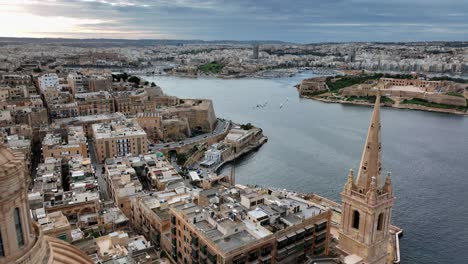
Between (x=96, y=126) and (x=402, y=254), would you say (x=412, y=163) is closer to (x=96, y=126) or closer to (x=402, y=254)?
(x=402, y=254)

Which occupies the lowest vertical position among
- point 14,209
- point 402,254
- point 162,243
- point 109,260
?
point 402,254

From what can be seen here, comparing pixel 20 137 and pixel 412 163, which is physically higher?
pixel 20 137

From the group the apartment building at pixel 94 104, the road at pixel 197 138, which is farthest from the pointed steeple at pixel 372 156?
the apartment building at pixel 94 104

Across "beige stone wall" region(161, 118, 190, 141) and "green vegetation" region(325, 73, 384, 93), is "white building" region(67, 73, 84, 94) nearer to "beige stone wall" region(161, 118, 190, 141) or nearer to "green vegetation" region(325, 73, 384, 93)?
"beige stone wall" region(161, 118, 190, 141)

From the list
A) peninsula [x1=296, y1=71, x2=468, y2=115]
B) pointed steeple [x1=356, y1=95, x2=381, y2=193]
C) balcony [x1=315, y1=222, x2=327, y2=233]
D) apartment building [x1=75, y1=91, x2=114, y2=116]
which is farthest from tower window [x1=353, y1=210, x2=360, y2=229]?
peninsula [x1=296, y1=71, x2=468, y2=115]

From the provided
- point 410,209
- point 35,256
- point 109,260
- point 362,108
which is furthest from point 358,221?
point 362,108

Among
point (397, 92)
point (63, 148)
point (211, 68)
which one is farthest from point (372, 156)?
point (211, 68)

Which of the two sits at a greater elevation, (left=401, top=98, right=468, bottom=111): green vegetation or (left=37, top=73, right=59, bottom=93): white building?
(left=37, top=73, right=59, bottom=93): white building
